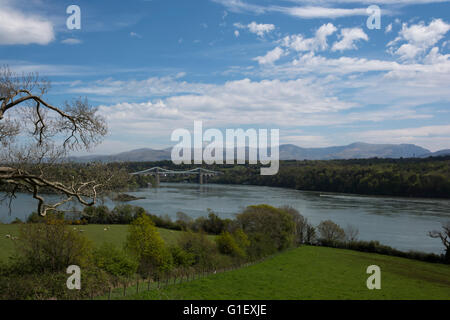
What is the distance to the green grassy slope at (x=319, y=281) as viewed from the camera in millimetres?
10883

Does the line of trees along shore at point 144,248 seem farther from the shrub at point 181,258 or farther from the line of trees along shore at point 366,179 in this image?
the line of trees along shore at point 366,179

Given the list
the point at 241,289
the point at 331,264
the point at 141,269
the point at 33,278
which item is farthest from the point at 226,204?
the point at 33,278

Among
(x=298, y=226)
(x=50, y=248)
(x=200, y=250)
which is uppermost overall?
(x=50, y=248)

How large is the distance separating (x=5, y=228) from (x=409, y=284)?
86.3 feet

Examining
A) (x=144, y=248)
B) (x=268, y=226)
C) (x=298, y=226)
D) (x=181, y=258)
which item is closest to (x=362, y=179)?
(x=298, y=226)

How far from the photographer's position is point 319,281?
14320 mm

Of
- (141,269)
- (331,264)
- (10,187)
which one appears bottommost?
(331,264)

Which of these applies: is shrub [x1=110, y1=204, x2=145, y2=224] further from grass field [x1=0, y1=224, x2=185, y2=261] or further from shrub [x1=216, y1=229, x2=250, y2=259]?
shrub [x1=216, y1=229, x2=250, y2=259]

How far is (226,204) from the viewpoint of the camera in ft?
130

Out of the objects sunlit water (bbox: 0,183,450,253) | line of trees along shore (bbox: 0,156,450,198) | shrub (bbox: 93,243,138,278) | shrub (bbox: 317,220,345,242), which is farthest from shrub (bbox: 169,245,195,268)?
line of trees along shore (bbox: 0,156,450,198)

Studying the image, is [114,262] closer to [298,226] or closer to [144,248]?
[144,248]

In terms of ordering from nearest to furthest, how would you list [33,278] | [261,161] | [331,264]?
[33,278] → [331,264] → [261,161]

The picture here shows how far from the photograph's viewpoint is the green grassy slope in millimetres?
10883
